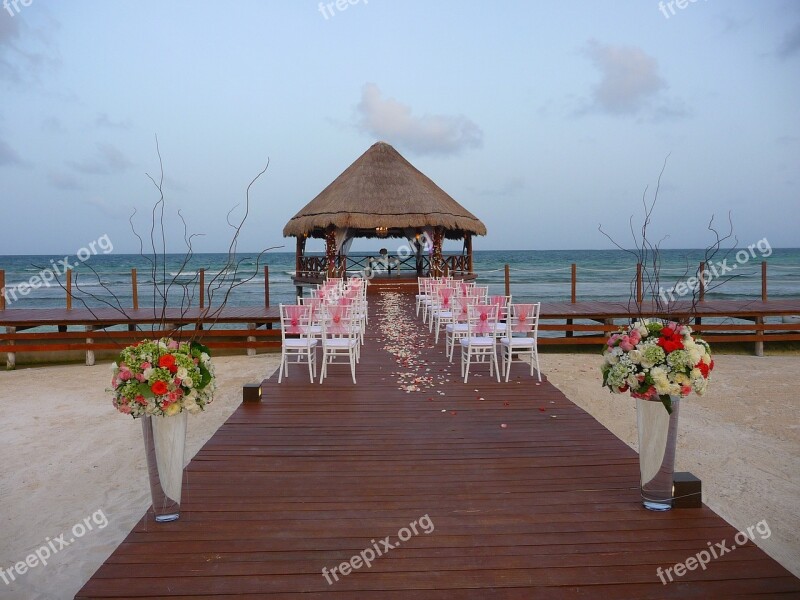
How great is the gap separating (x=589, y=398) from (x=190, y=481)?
6.63 meters

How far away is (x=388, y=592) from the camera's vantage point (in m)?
2.36

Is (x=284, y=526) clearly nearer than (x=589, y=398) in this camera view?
Yes

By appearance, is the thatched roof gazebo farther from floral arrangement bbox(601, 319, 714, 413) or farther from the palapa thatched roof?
floral arrangement bbox(601, 319, 714, 413)

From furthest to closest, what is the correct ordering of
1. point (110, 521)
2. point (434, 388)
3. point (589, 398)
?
point (589, 398), point (434, 388), point (110, 521)

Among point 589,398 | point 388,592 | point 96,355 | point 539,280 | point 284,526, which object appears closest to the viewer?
point 388,592

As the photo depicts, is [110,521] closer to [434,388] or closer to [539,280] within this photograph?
[434,388]

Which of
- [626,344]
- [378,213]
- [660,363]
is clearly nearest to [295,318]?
[626,344]

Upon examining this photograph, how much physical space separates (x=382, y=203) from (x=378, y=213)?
655 millimetres

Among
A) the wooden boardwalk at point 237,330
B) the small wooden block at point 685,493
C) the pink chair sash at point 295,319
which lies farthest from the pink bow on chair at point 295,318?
the small wooden block at point 685,493

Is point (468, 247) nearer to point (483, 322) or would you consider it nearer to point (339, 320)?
point (483, 322)

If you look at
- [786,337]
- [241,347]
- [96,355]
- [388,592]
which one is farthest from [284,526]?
[786,337]

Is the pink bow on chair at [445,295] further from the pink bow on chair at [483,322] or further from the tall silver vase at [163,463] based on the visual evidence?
the tall silver vase at [163,463]

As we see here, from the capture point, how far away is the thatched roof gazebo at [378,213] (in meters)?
17.6

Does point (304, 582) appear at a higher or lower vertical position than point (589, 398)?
higher
